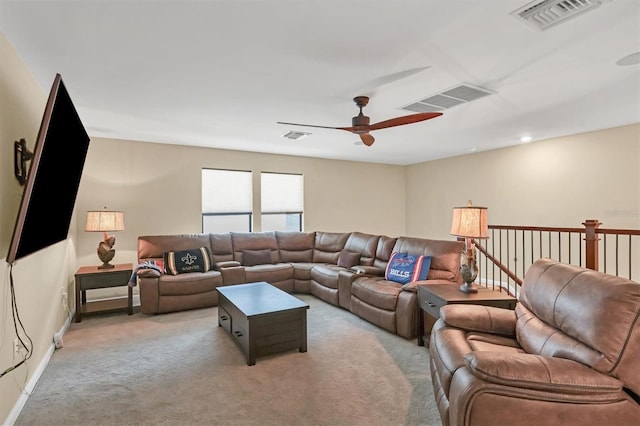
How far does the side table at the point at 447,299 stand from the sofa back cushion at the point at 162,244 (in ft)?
11.6

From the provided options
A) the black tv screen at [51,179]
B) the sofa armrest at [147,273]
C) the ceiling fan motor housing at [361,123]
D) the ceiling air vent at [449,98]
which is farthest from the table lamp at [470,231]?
the sofa armrest at [147,273]

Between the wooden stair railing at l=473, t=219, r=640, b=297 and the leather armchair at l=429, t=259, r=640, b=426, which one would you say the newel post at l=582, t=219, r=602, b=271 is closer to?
the wooden stair railing at l=473, t=219, r=640, b=297

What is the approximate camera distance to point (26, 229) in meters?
1.73

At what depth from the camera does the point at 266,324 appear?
9.86ft

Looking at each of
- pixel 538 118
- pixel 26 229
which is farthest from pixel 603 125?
pixel 26 229

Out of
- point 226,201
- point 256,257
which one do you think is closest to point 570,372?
point 256,257

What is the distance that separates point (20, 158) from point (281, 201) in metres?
4.56

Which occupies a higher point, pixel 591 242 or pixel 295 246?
pixel 591 242

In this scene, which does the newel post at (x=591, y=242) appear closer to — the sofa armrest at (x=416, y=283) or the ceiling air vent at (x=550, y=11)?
the sofa armrest at (x=416, y=283)

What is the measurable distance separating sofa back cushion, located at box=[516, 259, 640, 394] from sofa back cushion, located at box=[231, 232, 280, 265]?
4264mm

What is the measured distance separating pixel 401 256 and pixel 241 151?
3623 mm

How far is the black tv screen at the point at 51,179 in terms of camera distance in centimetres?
166

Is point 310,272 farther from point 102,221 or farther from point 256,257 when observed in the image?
point 102,221

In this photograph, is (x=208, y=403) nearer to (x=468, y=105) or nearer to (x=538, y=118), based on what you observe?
(x=468, y=105)
